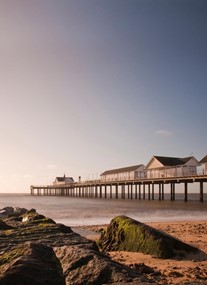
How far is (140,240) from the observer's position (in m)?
8.63

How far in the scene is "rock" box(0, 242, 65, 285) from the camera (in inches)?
148

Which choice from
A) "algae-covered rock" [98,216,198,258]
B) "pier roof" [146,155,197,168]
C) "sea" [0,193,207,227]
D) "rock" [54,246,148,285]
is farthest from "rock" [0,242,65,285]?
"pier roof" [146,155,197,168]

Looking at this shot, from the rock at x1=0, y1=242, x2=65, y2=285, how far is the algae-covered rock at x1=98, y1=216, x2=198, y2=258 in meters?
4.31

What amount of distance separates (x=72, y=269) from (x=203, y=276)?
2.91m

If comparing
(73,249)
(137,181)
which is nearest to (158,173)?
(137,181)

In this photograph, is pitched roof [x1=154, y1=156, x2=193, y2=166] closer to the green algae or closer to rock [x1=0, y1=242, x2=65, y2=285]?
the green algae

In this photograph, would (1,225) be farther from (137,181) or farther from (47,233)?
(137,181)

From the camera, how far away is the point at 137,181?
53656 millimetres

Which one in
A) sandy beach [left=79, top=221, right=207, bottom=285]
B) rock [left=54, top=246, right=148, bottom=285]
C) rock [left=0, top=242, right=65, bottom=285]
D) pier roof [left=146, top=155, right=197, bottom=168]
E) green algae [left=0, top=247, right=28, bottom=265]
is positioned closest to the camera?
rock [left=0, top=242, right=65, bottom=285]

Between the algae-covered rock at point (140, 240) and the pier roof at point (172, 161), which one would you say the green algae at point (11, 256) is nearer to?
the algae-covered rock at point (140, 240)

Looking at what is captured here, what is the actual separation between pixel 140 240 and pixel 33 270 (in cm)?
518

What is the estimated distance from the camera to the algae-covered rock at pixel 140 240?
817 cm

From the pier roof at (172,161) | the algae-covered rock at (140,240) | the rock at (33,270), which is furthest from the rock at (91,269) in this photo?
the pier roof at (172,161)

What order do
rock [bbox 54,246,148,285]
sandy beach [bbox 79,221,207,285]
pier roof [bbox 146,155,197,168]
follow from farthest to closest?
1. pier roof [bbox 146,155,197,168]
2. sandy beach [bbox 79,221,207,285]
3. rock [bbox 54,246,148,285]
